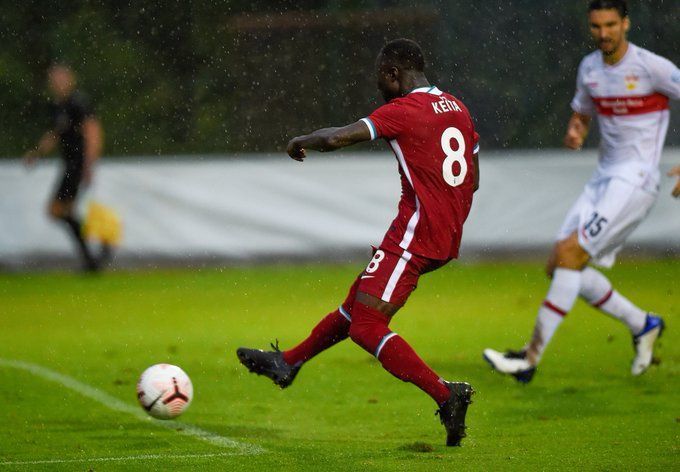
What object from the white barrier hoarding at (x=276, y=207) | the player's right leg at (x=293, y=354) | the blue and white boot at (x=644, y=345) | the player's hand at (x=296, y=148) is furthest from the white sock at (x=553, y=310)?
the white barrier hoarding at (x=276, y=207)

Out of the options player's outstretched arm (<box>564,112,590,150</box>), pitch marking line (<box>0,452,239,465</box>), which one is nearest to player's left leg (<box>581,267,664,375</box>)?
player's outstretched arm (<box>564,112,590,150</box>)

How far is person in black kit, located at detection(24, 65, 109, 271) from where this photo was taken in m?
14.0

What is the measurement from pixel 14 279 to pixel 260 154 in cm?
314

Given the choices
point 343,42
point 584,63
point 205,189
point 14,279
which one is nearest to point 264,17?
point 343,42

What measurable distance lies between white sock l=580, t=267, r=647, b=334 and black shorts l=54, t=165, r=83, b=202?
298 inches

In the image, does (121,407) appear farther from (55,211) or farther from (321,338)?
(55,211)

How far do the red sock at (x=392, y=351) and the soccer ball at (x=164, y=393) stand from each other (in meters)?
0.87

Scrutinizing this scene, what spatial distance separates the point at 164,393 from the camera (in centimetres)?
593

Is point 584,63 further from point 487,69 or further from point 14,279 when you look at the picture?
point 14,279

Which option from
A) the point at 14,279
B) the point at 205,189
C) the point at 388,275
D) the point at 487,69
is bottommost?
the point at 14,279

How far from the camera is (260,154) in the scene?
14.9 meters

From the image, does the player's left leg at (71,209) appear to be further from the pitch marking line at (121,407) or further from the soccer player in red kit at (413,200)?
the soccer player in red kit at (413,200)

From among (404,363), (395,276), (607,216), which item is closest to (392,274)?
(395,276)

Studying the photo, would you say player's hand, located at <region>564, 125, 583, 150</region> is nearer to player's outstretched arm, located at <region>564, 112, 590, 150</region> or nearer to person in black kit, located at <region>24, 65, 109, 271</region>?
player's outstretched arm, located at <region>564, 112, 590, 150</region>
